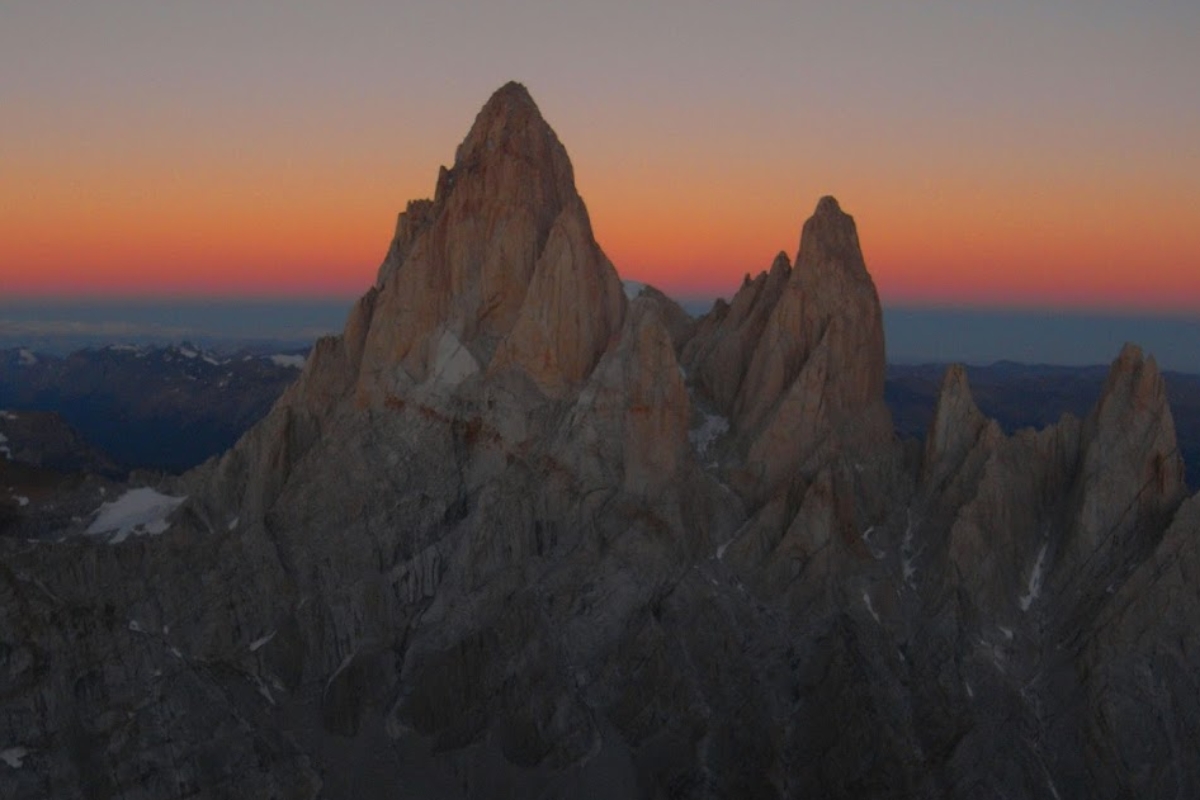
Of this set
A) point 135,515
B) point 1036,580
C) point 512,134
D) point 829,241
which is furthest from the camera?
point 135,515

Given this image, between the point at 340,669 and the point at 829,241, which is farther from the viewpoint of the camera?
the point at 829,241

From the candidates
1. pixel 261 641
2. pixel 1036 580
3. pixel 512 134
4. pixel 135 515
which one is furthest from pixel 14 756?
pixel 1036 580

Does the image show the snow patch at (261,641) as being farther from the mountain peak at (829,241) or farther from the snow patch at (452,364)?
the mountain peak at (829,241)

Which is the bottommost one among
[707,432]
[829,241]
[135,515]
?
[135,515]

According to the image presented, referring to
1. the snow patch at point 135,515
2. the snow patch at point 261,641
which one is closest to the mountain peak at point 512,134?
the snow patch at point 135,515

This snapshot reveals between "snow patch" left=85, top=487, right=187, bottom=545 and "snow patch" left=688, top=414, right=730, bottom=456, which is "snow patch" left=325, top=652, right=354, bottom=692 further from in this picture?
"snow patch" left=688, top=414, right=730, bottom=456

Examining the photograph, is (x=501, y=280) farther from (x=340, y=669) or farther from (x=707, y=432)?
(x=340, y=669)

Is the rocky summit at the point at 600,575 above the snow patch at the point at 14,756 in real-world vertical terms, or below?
above
